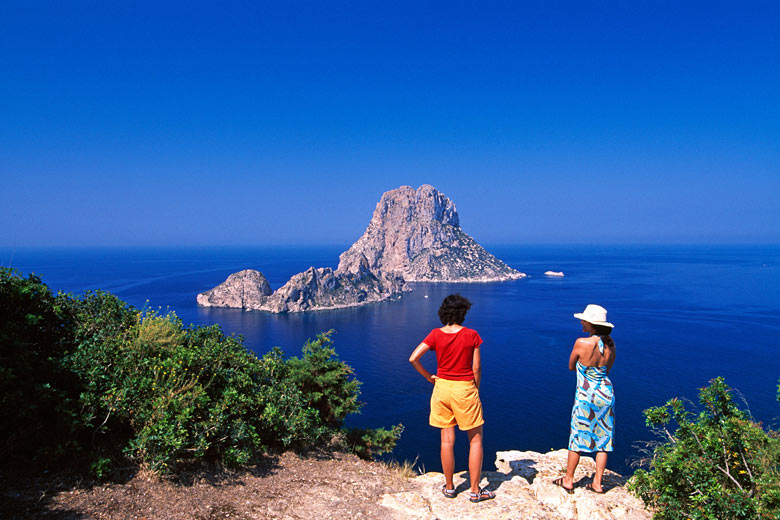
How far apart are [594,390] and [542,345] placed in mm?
61332

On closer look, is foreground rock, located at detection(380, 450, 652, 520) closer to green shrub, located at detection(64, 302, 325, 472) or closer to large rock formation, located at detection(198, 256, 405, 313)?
green shrub, located at detection(64, 302, 325, 472)

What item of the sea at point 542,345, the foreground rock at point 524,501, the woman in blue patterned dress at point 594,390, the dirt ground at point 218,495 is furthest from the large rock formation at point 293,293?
the woman in blue patterned dress at point 594,390

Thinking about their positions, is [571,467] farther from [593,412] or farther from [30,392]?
[30,392]

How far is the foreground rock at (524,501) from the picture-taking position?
5.12 m

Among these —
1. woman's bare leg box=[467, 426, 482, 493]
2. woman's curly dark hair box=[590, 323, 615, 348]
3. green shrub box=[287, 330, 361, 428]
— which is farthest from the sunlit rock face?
woman's curly dark hair box=[590, 323, 615, 348]

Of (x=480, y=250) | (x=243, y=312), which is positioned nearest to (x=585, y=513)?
(x=243, y=312)

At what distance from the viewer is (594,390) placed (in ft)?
17.4

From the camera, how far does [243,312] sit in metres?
98.6

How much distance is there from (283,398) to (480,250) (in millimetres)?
188197

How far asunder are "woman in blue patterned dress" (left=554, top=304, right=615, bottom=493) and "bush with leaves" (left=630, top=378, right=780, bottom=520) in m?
0.50

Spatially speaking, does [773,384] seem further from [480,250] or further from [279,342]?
[480,250]

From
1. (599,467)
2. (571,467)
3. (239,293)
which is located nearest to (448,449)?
(571,467)

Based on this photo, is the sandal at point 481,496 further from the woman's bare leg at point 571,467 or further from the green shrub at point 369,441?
the green shrub at point 369,441

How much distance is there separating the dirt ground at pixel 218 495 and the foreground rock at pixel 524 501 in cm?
→ 43
